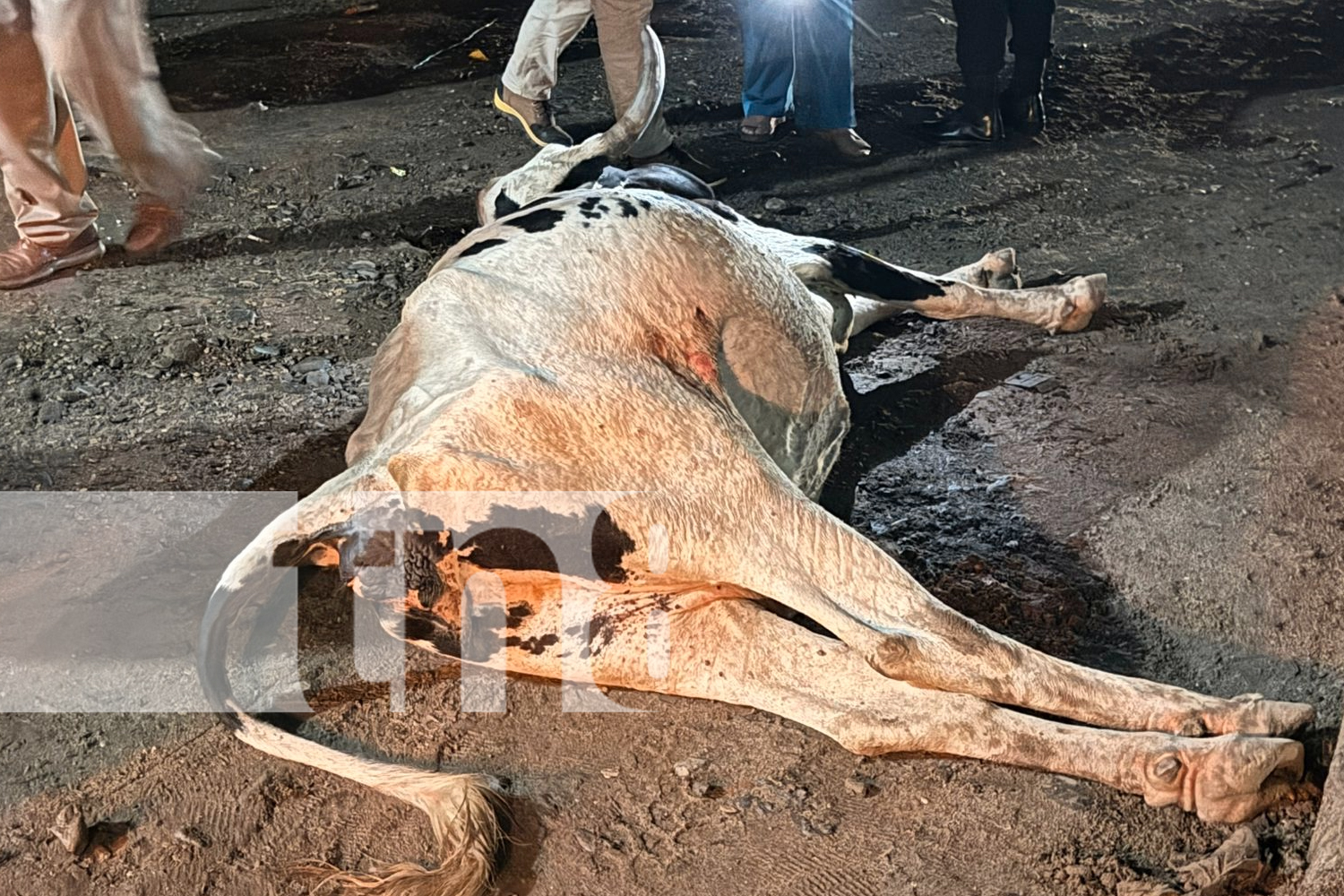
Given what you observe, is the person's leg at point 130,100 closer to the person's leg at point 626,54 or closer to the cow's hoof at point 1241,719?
the person's leg at point 626,54

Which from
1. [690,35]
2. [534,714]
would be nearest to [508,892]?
[534,714]

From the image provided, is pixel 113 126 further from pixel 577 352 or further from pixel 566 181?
pixel 577 352

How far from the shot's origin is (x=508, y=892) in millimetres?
2170

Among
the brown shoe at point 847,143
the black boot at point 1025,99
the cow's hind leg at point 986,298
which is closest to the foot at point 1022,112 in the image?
the black boot at point 1025,99

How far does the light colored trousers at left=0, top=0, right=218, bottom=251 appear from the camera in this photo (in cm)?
428

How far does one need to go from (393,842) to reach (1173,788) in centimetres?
138

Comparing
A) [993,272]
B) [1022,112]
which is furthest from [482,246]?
[1022,112]

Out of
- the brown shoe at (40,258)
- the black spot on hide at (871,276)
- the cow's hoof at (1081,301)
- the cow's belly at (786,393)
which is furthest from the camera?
the brown shoe at (40,258)

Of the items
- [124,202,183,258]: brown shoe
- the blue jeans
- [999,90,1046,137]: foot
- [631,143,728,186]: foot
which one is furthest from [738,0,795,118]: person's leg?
[124,202,183,258]: brown shoe

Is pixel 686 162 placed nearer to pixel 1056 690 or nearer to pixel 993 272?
pixel 993 272

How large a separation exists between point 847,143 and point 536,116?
4.47ft

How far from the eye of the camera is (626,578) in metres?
2.38

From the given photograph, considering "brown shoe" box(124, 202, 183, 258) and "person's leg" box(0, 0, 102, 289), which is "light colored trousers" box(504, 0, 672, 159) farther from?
"person's leg" box(0, 0, 102, 289)

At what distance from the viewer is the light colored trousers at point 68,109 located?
428 centimetres
